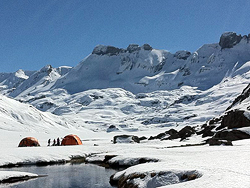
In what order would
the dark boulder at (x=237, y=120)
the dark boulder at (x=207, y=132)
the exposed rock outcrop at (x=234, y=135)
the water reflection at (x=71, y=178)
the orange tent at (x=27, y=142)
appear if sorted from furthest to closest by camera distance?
1. the dark boulder at (x=207, y=132)
2. the orange tent at (x=27, y=142)
3. the dark boulder at (x=237, y=120)
4. the exposed rock outcrop at (x=234, y=135)
5. the water reflection at (x=71, y=178)

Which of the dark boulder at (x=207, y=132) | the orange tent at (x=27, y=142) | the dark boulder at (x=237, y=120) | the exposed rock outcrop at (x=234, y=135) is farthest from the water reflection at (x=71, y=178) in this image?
the dark boulder at (x=207, y=132)

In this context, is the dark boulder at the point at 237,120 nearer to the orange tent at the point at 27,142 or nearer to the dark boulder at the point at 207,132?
the dark boulder at the point at 207,132

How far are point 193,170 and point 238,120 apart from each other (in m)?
34.8

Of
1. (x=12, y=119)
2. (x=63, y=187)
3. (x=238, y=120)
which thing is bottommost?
(x=63, y=187)

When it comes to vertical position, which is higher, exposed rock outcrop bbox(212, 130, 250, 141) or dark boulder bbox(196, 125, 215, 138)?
dark boulder bbox(196, 125, 215, 138)

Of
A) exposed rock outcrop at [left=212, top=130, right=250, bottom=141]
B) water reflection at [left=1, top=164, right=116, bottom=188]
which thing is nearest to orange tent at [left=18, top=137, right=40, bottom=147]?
water reflection at [left=1, top=164, right=116, bottom=188]

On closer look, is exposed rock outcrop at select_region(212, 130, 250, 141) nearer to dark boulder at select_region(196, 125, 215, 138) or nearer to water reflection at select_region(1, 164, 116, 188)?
dark boulder at select_region(196, 125, 215, 138)

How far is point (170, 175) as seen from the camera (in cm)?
1480

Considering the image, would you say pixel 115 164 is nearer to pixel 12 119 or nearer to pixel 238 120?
pixel 238 120

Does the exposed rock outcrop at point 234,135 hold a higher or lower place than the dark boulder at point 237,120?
lower

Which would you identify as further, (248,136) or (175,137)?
(175,137)

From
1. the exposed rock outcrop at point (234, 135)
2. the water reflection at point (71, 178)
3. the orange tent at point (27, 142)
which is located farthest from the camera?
the orange tent at point (27, 142)

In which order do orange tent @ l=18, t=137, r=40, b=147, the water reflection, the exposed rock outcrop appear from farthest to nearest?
1. orange tent @ l=18, t=137, r=40, b=147
2. the exposed rock outcrop
3. the water reflection

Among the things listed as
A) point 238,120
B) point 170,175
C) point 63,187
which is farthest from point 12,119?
point 170,175
